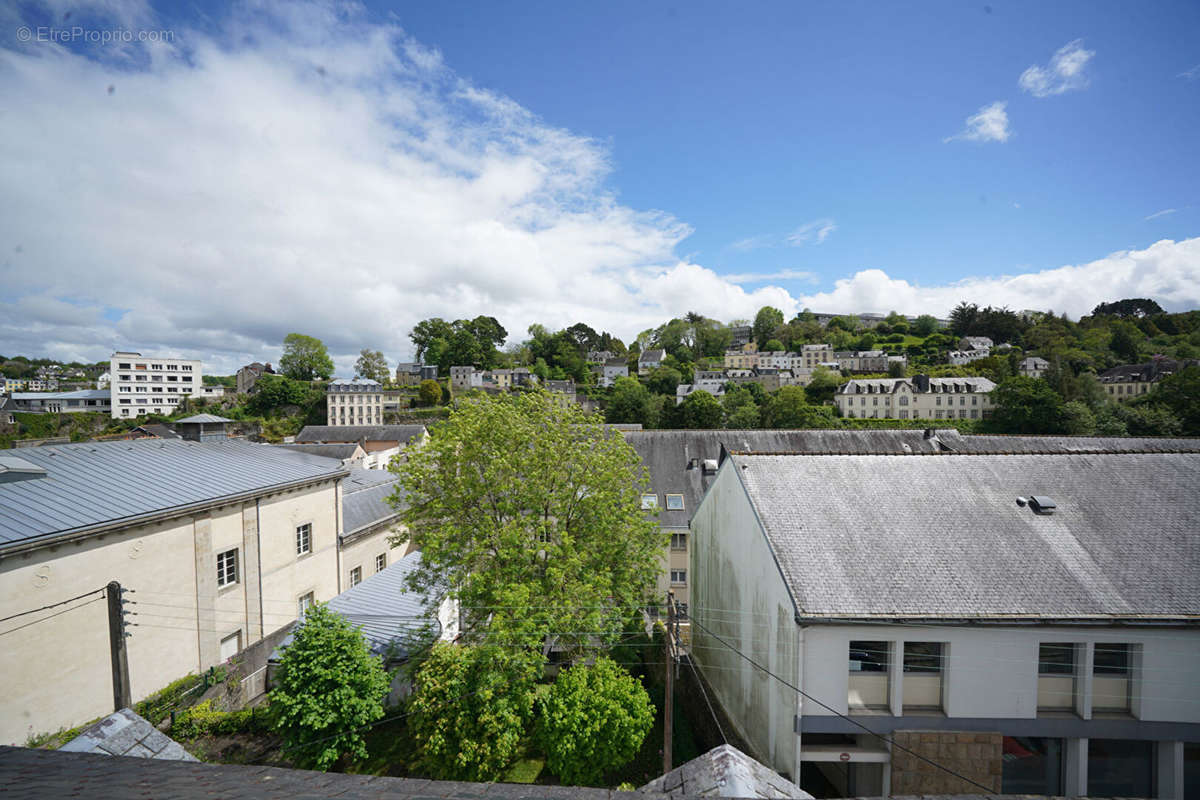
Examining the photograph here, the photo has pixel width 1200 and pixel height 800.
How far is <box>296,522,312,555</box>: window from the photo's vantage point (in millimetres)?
18719

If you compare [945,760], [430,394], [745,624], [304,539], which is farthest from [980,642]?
[430,394]

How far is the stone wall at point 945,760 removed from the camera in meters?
9.60

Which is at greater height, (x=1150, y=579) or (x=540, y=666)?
(x=1150, y=579)

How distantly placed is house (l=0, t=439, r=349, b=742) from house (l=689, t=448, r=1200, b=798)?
48.7ft

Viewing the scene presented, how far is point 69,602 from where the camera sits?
11.2 metres

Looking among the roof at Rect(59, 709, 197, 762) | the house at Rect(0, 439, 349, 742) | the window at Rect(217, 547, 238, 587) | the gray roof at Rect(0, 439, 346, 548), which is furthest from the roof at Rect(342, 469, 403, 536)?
the roof at Rect(59, 709, 197, 762)

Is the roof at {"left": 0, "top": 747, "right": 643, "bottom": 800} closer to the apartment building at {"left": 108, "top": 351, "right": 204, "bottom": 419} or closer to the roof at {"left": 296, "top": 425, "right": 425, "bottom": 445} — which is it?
the roof at {"left": 296, "top": 425, "right": 425, "bottom": 445}

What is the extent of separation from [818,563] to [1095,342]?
136227mm

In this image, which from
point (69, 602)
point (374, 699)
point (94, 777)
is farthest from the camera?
point (374, 699)

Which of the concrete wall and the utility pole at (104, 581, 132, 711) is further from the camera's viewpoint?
the concrete wall

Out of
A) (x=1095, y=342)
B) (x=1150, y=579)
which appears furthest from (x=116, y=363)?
(x=1095, y=342)

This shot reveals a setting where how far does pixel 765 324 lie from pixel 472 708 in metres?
148

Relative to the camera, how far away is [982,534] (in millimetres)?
11109

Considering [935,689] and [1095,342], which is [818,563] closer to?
[935,689]
